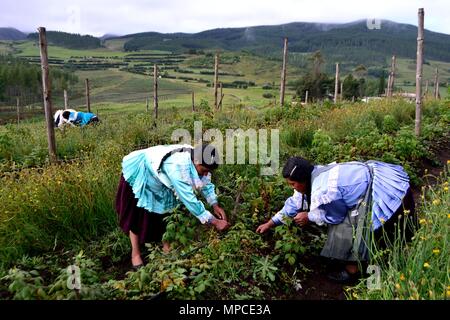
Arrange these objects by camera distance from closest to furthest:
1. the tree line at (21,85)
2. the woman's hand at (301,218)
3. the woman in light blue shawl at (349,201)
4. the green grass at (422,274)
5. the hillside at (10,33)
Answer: the green grass at (422,274) → the woman in light blue shawl at (349,201) → the woman's hand at (301,218) → the tree line at (21,85) → the hillside at (10,33)

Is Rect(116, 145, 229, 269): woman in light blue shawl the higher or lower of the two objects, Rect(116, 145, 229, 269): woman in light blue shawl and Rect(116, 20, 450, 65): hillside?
the lower

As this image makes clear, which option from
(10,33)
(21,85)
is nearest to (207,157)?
(21,85)

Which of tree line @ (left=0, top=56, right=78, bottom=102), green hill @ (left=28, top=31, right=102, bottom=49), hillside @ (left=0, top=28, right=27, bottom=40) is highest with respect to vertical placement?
hillside @ (left=0, top=28, right=27, bottom=40)

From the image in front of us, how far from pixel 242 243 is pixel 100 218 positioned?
1.72m

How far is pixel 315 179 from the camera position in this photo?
3168 mm

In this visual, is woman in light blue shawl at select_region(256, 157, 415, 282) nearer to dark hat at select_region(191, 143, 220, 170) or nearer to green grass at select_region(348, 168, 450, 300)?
green grass at select_region(348, 168, 450, 300)

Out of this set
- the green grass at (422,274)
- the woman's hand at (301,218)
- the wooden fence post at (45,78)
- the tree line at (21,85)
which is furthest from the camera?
the tree line at (21,85)

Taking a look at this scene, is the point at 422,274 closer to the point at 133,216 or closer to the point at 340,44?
the point at 133,216

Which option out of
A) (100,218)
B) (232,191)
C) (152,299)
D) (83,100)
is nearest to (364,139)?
(232,191)

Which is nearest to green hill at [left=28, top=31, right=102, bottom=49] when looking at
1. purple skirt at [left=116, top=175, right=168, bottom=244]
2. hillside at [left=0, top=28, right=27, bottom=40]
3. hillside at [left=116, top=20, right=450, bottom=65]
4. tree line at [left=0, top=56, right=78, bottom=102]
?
hillside at [left=116, top=20, right=450, bottom=65]

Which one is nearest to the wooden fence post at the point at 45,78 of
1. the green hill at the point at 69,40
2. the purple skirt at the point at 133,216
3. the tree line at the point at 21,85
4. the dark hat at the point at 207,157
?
the purple skirt at the point at 133,216

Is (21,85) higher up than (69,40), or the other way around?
(69,40)

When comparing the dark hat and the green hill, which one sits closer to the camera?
the dark hat

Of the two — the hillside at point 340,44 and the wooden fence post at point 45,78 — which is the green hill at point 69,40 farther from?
the wooden fence post at point 45,78
